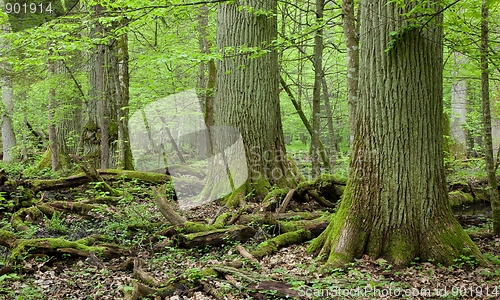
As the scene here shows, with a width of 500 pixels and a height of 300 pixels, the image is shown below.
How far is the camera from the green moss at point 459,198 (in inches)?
335

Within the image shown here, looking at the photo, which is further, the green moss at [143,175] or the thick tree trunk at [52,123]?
the thick tree trunk at [52,123]

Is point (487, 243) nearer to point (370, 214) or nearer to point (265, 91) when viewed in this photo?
point (370, 214)

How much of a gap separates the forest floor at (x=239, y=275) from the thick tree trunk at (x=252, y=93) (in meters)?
2.05

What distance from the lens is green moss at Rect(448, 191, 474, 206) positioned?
8.52 m

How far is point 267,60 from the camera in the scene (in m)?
8.15

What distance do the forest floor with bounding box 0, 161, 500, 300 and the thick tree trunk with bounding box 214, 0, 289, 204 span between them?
2.05 metres

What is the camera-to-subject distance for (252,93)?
8.00m

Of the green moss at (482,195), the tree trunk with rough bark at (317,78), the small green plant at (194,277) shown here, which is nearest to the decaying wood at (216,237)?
the small green plant at (194,277)

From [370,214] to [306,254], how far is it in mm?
1067

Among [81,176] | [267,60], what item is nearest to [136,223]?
[81,176]

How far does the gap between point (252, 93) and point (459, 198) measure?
5396 millimetres

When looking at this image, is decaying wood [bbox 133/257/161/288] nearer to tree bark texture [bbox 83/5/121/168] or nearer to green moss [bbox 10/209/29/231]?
green moss [bbox 10/209/29/231]

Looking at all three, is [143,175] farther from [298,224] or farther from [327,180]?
[298,224]

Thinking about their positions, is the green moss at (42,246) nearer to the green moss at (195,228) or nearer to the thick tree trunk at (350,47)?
the green moss at (195,228)
